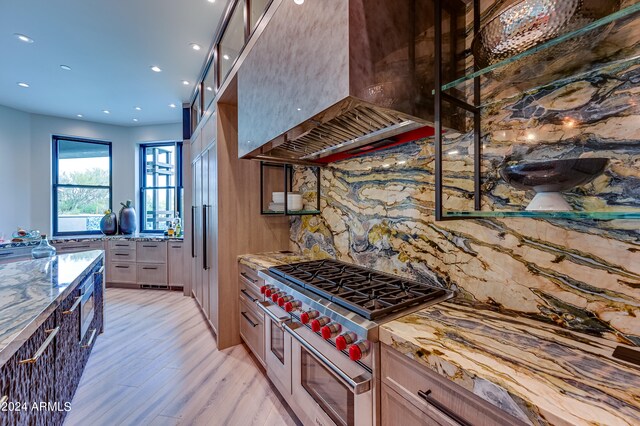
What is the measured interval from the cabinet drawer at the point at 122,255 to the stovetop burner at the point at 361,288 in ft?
13.5

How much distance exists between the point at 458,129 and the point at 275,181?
1.90m

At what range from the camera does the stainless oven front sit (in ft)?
6.80

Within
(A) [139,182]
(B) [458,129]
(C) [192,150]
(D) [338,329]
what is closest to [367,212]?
(B) [458,129]

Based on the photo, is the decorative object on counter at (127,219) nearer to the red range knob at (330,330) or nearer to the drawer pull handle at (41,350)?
the drawer pull handle at (41,350)

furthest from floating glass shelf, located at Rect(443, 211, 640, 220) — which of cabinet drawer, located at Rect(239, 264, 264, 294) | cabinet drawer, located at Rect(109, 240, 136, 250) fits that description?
cabinet drawer, located at Rect(109, 240, 136, 250)

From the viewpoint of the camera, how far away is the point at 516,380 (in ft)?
→ 2.23

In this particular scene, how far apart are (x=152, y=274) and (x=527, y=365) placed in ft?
17.2

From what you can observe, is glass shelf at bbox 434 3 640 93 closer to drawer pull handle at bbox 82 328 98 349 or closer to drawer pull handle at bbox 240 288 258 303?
drawer pull handle at bbox 240 288 258 303

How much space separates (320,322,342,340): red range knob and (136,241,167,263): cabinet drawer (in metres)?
4.34

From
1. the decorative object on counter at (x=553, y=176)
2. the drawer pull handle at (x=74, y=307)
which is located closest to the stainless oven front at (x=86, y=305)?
the drawer pull handle at (x=74, y=307)

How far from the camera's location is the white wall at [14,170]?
4.36 m

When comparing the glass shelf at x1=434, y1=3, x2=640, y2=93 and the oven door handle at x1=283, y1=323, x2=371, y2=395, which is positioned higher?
the glass shelf at x1=434, y1=3, x2=640, y2=93

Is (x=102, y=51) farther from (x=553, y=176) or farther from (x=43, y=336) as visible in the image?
(x=553, y=176)

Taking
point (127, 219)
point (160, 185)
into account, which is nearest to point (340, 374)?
point (127, 219)
